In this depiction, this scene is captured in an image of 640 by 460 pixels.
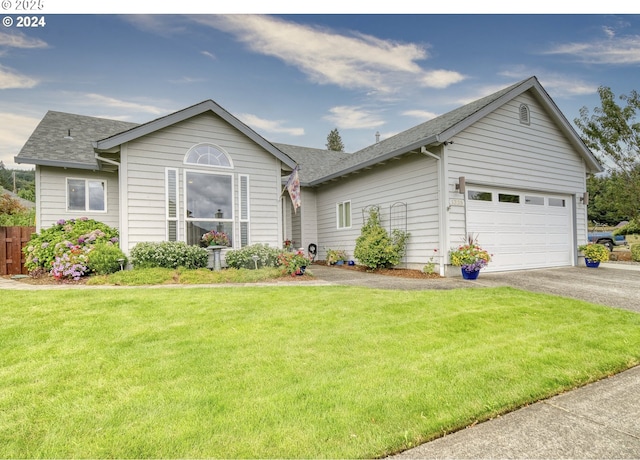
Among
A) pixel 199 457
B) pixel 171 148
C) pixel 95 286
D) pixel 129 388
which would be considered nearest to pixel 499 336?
pixel 199 457

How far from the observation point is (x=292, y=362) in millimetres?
3156

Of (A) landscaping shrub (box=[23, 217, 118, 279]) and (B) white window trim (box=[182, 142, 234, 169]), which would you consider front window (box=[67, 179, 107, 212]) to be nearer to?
(A) landscaping shrub (box=[23, 217, 118, 279])

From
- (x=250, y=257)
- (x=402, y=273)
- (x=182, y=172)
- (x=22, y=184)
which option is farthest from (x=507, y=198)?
(x=22, y=184)

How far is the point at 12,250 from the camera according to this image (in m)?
9.84

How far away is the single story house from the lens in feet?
29.8

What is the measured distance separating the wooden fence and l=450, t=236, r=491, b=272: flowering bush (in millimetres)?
11822

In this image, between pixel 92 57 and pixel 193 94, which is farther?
pixel 193 94

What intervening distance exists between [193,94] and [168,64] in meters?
1.79

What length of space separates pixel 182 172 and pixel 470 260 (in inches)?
307

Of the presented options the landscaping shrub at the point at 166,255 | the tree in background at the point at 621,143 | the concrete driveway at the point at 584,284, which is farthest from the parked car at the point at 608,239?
the landscaping shrub at the point at 166,255

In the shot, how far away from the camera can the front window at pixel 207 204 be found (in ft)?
31.5

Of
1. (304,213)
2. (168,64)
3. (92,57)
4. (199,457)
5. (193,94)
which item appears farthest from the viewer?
(304,213)
